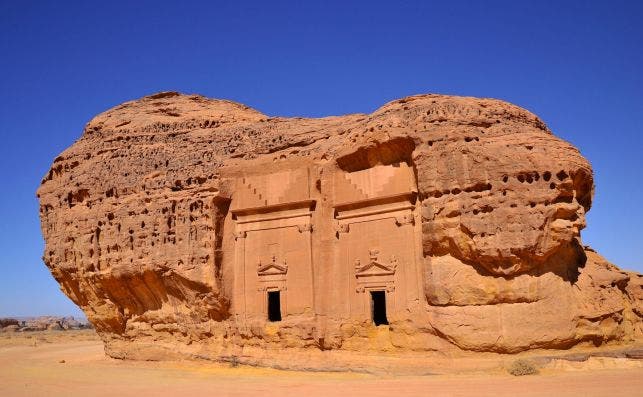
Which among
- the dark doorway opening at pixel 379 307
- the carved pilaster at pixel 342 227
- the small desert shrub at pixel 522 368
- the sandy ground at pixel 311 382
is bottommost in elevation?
the sandy ground at pixel 311 382

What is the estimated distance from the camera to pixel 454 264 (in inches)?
701

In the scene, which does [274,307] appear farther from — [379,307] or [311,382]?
[311,382]

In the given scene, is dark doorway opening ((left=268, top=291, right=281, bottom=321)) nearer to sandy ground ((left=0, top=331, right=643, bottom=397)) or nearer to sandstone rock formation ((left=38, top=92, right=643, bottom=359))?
sandstone rock formation ((left=38, top=92, right=643, bottom=359))

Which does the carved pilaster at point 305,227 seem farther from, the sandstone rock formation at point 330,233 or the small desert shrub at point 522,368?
the small desert shrub at point 522,368

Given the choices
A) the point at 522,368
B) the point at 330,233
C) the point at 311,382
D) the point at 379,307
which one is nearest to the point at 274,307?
the point at 330,233

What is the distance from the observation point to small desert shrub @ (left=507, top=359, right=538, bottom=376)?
609 inches

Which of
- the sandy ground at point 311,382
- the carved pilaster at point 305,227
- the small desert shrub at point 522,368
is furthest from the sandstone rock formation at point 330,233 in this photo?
the sandy ground at point 311,382

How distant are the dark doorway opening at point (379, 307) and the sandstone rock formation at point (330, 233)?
0.05 m

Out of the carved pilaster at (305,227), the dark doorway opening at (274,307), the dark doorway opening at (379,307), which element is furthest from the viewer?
the dark doorway opening at (274,307)

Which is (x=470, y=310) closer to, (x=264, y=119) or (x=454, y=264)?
(x=454, y=264)

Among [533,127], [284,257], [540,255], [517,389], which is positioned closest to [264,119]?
[284,257]

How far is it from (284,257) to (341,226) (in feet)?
8.22

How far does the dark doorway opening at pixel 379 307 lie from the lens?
790 inches

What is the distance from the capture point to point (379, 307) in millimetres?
20438
